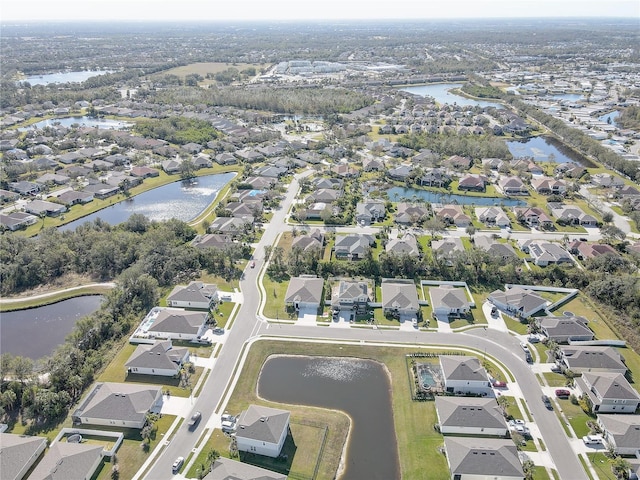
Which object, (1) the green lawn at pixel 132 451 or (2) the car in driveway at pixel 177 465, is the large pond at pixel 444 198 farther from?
(2) the car in driveway at pixel 177 465

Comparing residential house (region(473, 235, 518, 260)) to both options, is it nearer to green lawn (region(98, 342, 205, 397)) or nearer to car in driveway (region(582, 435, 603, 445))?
car in driveway (region(582, 435, 603, 445))

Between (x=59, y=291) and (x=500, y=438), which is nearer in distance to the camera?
(x=500, y=438)

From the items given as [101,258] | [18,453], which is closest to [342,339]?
[18,453]

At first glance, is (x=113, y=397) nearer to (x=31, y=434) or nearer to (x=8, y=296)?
(x=31, y=434)

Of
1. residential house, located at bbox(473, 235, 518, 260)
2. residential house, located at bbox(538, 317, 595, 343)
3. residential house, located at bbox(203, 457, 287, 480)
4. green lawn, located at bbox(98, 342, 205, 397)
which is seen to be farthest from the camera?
residential house, located at bbox(473, 235, 518, 260)

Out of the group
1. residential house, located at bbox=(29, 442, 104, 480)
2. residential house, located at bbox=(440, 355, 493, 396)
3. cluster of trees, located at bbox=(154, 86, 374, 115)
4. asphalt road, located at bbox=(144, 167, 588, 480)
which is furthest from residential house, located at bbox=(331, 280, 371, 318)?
cluster of trees, located at bbox=(154, 86, 374, 115)

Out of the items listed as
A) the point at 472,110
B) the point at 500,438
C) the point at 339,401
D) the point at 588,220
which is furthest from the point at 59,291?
the point at 472,110

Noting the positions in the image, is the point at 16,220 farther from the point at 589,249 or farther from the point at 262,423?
the point at 589,249
